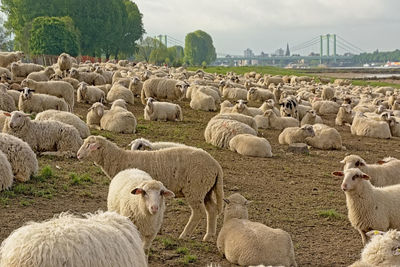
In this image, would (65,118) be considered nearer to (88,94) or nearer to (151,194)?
(88,94)

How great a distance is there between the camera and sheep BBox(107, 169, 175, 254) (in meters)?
7.07

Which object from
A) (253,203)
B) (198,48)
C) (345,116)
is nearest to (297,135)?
(345,116)

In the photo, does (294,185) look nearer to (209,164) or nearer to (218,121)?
(209,164)

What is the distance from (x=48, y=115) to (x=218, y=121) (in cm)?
528

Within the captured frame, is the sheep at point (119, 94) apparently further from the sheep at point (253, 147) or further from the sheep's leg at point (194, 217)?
the sheep's leg at point (194, 217)

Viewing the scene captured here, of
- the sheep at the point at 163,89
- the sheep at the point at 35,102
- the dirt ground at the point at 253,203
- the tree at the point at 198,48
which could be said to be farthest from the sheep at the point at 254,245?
the tree at the point at 198,48

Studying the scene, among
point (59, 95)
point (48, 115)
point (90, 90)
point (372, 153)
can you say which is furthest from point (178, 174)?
point (90, 90)

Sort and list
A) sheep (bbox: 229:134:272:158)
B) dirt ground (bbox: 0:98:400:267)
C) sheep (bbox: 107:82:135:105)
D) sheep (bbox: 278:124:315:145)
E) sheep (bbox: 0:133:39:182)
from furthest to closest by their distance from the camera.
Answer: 1. sheep (bbox: 107:82:135:105)
2. sheep (bbox: 278:124:315:145)
3. sheep (bbox: 229:134:272:158)
4. sheep (bbox: 0:133:39:182)
5. dirt ground (bbox: 0:98:400:267)

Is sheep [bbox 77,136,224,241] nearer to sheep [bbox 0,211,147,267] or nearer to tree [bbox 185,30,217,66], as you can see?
sheep [bbox 0,211,147,267]

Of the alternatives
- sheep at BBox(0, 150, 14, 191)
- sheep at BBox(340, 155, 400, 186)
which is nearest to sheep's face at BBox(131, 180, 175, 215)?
sheep at BBox(0, 150, 14, 191)

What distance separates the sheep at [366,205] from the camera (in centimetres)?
862

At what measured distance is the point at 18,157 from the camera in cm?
1027

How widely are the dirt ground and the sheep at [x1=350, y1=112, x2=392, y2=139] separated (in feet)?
12.9

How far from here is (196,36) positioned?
561 ft
